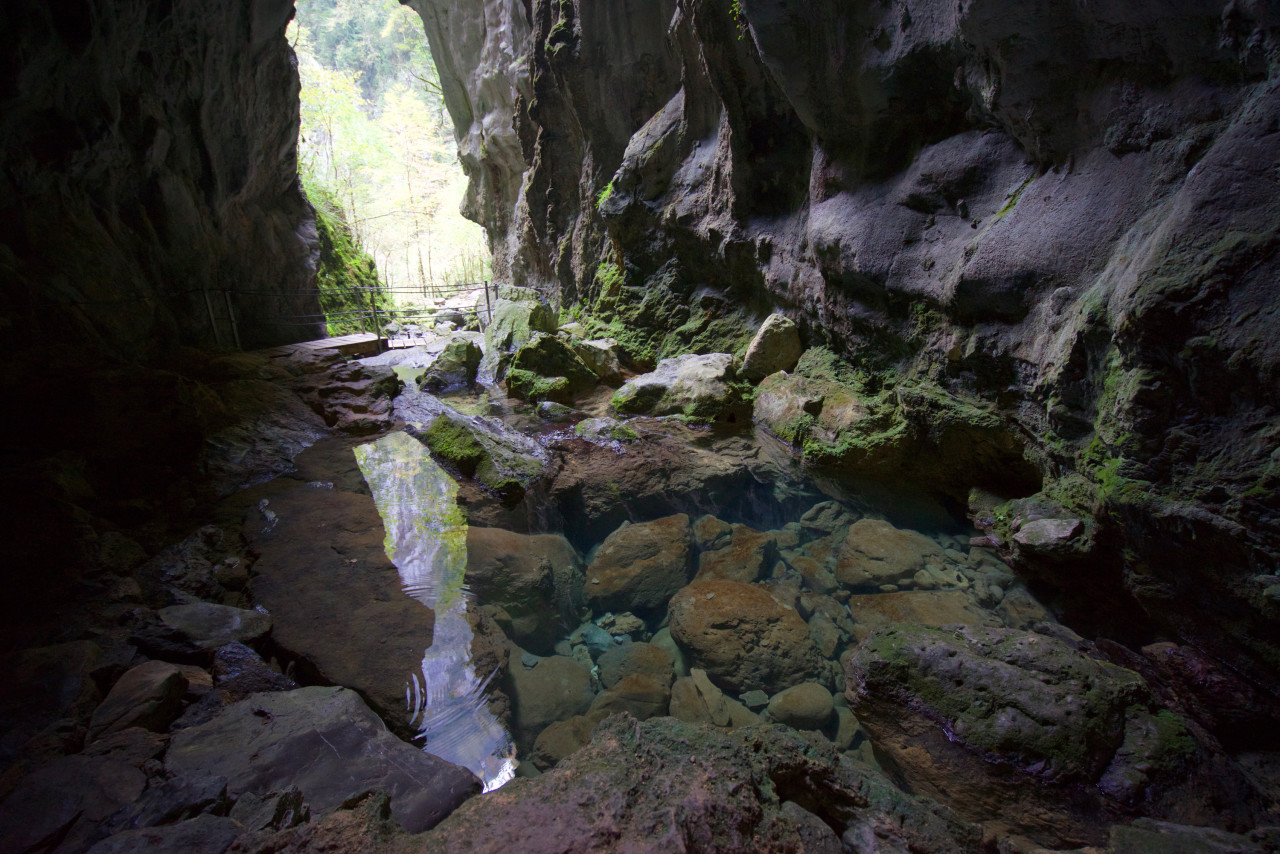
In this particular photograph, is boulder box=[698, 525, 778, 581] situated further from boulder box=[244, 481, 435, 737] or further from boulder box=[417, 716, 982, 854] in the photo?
boulder box=[244, 481, 435, 737]

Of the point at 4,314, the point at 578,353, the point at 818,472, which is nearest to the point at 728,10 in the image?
the point at 578,353

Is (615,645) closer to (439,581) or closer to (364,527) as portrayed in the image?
(439,581)

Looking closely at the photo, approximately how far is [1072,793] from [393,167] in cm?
3144

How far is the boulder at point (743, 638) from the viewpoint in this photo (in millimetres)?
2891

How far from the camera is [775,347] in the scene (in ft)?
22.0

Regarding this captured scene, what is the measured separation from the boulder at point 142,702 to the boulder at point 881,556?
361cm

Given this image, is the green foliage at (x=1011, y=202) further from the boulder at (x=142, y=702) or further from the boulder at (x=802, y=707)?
the boulder at (x=142, y=702)

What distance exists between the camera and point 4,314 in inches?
143

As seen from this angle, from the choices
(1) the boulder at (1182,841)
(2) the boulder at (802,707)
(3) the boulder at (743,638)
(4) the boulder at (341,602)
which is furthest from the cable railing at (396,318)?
(1) the boulder at (1182,841)

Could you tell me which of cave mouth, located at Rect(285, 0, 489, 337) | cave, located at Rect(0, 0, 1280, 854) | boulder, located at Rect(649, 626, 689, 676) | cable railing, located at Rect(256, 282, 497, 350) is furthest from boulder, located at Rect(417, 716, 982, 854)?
cave mouth, located at Rect(285, 0, 489, 337)

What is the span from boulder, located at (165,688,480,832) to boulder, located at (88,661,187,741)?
0.56 feet

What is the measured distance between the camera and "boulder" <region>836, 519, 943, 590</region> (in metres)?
3.58

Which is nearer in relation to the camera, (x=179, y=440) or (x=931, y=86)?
(x=179, y=440)

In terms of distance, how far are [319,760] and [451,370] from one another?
323 inches
